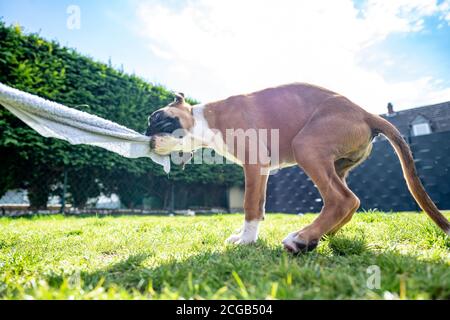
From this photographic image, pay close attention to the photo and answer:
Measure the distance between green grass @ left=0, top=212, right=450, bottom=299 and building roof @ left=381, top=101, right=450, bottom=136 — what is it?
13.3m

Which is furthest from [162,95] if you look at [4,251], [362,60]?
[4,251]

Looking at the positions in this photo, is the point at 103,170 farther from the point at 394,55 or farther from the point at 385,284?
the point at 385,284

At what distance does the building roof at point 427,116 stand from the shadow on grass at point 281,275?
1375 cm

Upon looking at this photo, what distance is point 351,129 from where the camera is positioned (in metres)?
2.25

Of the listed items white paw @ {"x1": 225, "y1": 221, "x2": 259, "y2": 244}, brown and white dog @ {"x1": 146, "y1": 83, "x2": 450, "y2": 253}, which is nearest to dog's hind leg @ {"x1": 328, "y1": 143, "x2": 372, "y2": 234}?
brown and white dog @ {"x1": 146, "y1": 83, "x2": 450, "y2": 253}

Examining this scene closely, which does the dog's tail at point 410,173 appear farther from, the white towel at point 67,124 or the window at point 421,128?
the window at point 421,128

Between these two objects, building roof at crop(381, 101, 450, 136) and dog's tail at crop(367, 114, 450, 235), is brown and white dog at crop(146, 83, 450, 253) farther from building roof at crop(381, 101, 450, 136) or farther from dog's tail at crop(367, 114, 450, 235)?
building roof at crop(381, 101, 450, 136)

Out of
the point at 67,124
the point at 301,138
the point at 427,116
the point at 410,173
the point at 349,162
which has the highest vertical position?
the point at 427,116

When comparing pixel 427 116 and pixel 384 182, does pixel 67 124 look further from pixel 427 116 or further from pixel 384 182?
pixel 427 116

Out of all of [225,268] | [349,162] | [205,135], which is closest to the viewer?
[225,268]

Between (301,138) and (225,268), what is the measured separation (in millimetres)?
1182

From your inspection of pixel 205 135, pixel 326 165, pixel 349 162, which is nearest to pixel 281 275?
pixel 326 165

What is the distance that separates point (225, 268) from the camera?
158cm

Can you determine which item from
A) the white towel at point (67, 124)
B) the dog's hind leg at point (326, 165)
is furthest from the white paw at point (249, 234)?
the white towel at point (67, 124)
